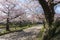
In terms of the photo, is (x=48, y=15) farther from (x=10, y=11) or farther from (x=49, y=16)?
(x=10, y=11)

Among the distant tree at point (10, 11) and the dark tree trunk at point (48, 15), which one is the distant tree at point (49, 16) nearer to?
the dark tree trunk at point (48, 15)

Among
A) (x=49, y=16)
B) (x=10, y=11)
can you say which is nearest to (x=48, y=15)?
(x=49, y=16)

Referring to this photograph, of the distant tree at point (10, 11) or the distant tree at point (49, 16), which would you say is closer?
the distant tree at point (49, 16)

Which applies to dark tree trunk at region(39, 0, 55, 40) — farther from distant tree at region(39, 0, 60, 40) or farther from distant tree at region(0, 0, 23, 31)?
distant tree at region(0, 0, 23, 31)

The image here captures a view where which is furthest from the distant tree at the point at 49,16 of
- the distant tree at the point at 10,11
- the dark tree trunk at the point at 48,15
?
the distant tree at the point at 10,11

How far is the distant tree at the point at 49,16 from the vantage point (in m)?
8.49

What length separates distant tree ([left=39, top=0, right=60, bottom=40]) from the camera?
8.49 meters

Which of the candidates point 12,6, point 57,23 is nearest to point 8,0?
point 12,6

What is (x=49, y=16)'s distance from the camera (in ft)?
28.5

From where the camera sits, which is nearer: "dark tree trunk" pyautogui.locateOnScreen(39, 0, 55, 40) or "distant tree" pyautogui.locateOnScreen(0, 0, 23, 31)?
"dark tree trunk" pyautogui.locateOnScreen(39, 0, 55, 40)

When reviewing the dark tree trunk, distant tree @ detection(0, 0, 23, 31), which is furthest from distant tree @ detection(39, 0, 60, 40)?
distant tree @ detection(0, 0, 23, 31)

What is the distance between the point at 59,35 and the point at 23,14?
17.2 metres

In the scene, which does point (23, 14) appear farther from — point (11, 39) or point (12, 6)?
point (11, 39)

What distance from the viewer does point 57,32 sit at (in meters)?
8.90
